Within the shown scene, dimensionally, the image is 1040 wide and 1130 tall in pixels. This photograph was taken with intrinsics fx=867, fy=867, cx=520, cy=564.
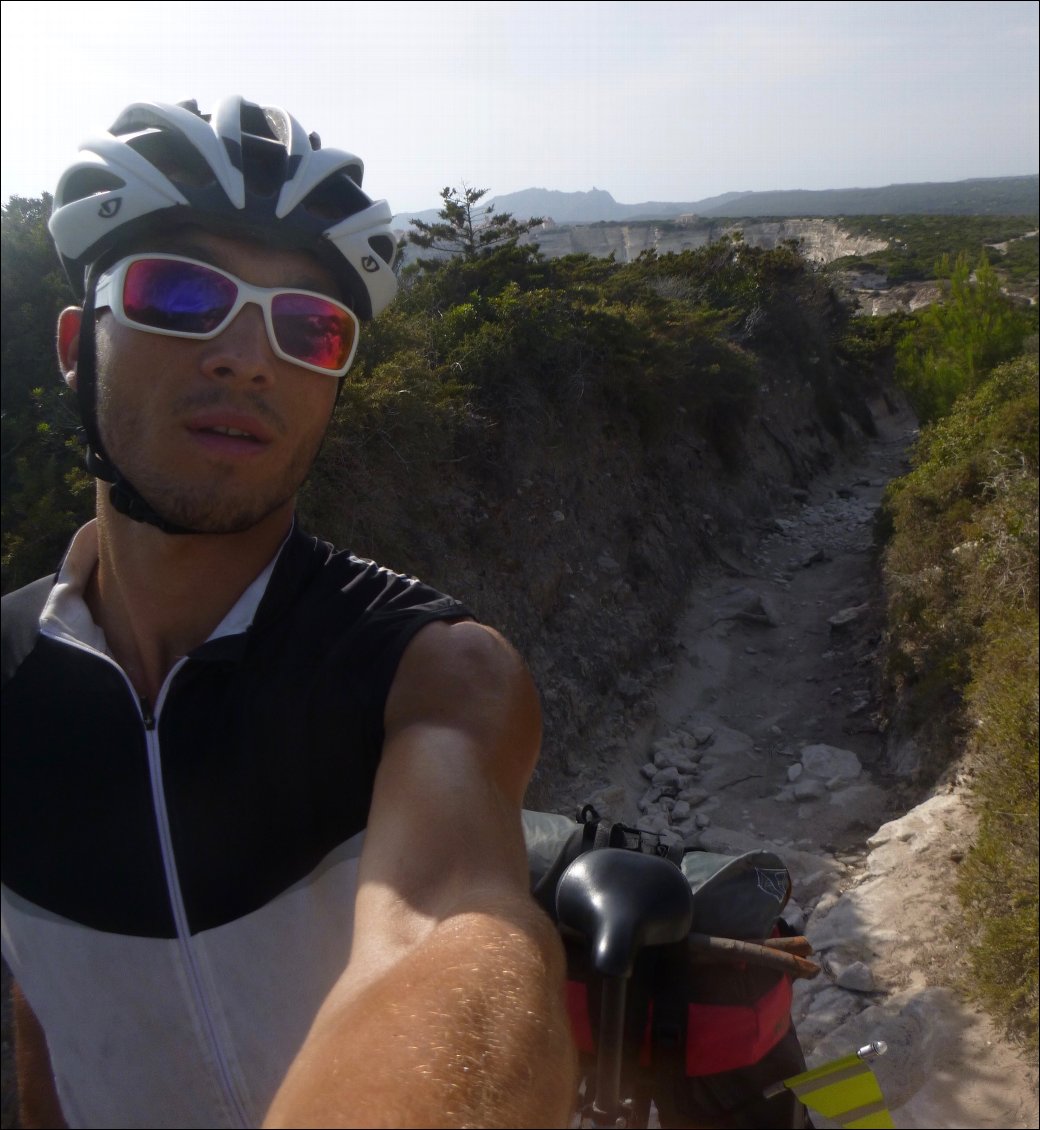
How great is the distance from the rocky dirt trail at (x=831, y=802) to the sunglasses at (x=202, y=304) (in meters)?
3.91

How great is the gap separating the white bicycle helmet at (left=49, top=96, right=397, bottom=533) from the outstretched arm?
1.92 ft

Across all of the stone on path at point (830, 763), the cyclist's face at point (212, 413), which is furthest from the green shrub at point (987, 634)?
the cyclist's face at point (212, 413)

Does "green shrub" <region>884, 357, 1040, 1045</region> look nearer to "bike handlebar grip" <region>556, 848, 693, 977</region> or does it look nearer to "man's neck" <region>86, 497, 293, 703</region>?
"bike handlebar grip" <region>556, 848, 693, 977</region>

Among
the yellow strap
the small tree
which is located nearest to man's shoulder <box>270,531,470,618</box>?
the yellow strap

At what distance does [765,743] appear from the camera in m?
8.58

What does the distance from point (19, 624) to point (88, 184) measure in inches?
38.2

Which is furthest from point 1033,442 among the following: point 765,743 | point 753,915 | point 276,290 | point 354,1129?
point 354,1129

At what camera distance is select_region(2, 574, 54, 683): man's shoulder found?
140cm

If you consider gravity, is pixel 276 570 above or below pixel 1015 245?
below

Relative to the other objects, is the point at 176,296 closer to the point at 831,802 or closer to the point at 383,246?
the point at 383,246

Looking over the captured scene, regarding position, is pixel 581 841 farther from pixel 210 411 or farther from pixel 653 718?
pixel 653 718

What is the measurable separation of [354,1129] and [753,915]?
1.62 metres

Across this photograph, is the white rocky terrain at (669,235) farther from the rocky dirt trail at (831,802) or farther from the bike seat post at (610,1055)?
the bike seat post at (610,1055)

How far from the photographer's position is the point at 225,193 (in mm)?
1625
